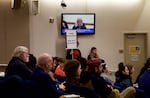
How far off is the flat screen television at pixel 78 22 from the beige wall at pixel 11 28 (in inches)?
42.8

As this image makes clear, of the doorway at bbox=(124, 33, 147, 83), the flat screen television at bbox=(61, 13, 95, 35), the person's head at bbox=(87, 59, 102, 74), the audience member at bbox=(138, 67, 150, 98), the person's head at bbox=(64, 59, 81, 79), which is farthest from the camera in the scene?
the doorway at bbox=(124, 33, 147, 83)

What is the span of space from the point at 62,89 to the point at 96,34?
19.9ft

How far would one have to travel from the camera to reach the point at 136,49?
10.9m

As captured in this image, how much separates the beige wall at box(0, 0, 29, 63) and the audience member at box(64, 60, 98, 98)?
580cm

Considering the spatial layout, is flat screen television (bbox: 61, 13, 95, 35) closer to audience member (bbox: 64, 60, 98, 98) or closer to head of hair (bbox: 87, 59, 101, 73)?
head of hair (bbox: 87, 59, 101, 73)

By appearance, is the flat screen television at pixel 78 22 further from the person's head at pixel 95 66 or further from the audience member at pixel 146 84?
the person's head at pixel 95 66

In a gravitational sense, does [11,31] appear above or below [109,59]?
above

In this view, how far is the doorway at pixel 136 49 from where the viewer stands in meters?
10.9

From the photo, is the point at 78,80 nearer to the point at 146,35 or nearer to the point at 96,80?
the point at 96,80

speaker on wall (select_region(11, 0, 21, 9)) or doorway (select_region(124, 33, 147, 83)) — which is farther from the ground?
speaker on wall (select_region(11, 0, 21, 9))

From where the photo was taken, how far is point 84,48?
1063 centimetres

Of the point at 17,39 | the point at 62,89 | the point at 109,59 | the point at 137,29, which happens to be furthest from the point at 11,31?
the point at 62,89

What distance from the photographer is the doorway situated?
10.9 metres

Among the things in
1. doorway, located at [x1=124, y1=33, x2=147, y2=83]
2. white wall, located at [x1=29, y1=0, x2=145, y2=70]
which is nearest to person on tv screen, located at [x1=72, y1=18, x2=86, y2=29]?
white wall, located at [x1=29, y1=0, x2=145, y2=70]
